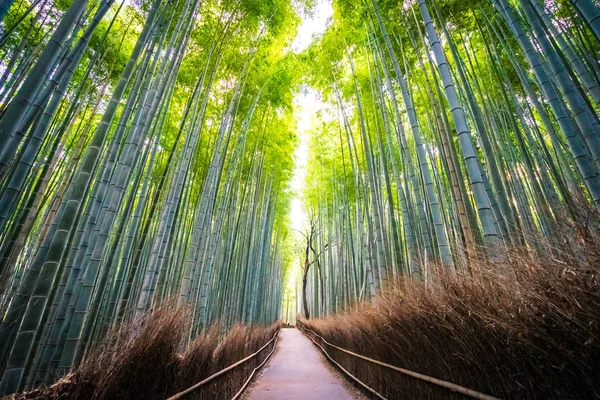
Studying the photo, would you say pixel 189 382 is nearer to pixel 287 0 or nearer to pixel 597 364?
pixel 597 364

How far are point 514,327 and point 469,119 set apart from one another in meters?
5.43

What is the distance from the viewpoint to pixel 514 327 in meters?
1.10

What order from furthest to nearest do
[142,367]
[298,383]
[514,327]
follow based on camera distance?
[298,383] < [142,367] < [514,327]

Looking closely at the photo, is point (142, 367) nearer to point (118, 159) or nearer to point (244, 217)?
point (118, 159)

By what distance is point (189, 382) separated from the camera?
214 centimetres

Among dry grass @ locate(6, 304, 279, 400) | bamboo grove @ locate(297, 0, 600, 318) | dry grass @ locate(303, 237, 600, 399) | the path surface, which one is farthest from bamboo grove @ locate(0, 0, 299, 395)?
dry grass @ locate(303, 237, 600, 399)

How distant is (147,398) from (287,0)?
5.97m

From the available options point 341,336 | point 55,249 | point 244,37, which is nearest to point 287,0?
point 244,37

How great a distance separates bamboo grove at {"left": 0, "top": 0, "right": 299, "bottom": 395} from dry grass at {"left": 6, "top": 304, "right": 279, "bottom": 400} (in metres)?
0.45

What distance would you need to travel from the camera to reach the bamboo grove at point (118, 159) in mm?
1627

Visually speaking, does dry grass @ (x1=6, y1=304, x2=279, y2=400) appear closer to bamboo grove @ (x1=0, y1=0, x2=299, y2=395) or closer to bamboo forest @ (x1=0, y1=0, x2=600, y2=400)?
bamboo forest @ (x1=0, y1=0, x2=600, y2=400)

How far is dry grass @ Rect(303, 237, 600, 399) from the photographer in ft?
3.01

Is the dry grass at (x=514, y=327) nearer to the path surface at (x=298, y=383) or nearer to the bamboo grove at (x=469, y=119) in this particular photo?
the bamboo grove at (x=469, y=119)

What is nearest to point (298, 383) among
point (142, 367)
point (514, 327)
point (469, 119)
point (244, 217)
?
point (142, 367)
